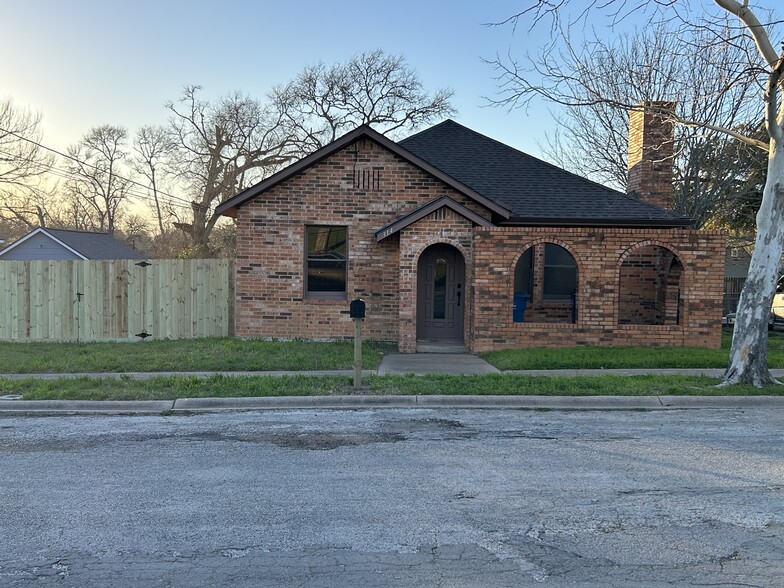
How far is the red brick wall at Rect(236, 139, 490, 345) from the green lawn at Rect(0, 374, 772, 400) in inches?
183

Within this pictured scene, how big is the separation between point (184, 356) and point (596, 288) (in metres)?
8.56

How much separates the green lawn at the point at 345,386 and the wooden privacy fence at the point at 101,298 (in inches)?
194

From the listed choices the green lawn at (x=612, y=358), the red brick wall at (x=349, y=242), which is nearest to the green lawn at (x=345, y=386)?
the green lawn at (x=612, y=358)

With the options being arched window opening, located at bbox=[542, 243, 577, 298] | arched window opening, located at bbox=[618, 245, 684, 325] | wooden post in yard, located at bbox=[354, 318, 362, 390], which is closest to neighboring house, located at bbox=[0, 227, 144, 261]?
arched window opening, located at bbox=[542, 243, 577, 298]

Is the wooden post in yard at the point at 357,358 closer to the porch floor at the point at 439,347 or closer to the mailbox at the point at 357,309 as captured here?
the mailbox at the point at 357,309

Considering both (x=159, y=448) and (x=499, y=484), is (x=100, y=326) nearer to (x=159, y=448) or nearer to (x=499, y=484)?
(x=159, y=448)

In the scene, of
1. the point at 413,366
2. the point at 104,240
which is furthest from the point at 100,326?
the point at 104,240

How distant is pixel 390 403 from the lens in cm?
909

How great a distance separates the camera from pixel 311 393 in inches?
368

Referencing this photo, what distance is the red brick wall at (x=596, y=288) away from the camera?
44.9 ft

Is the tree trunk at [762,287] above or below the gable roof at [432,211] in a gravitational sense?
below

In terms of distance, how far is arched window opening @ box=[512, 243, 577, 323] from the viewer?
16.2 meters

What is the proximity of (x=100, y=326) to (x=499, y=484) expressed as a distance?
12.4 m

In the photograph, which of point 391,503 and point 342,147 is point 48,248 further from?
point 391,503
